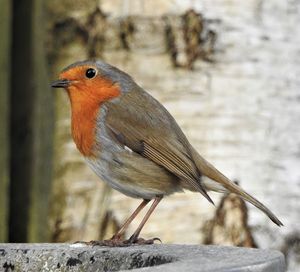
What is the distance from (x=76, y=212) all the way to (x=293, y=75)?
3.33ft

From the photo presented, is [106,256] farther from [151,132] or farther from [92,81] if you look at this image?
[92,81]

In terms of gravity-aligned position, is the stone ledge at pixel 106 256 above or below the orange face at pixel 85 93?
below

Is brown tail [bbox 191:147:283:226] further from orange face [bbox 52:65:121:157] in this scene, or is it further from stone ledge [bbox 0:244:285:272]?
stone ledge [bbox 0:244:285:272]

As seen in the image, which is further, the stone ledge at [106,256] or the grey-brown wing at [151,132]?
the grey-brown wing at [151,132]

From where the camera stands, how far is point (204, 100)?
450cm

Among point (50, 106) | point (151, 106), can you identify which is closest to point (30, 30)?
point (50, 106)

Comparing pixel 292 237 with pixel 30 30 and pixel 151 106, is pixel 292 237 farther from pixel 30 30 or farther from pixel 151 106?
pixel 30 30

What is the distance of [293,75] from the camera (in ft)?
15.0

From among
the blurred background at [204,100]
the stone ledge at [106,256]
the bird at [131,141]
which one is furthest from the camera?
the blurred background at [204,100]

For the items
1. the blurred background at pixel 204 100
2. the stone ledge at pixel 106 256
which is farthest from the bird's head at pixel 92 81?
the stone ledge at pixel 106 256

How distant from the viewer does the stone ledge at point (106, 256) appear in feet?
8.88

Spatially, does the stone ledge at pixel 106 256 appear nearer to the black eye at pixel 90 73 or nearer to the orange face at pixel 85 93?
the orange face at pixel 85 93

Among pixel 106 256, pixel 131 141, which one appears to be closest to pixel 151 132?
pixel 131 141

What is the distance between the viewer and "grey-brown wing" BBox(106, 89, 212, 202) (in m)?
4.05
